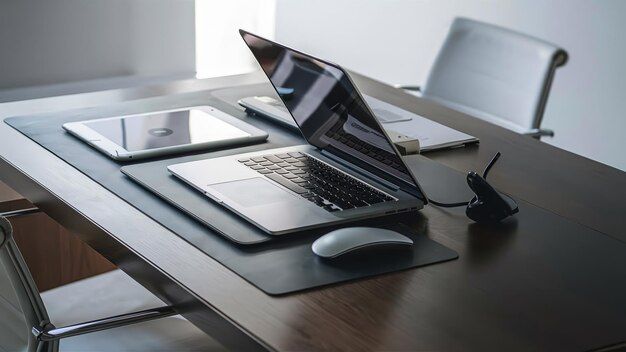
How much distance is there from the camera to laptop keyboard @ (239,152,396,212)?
160cm

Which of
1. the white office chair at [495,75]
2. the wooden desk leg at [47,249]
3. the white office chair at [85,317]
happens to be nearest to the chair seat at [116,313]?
the white office chair at [85,317]

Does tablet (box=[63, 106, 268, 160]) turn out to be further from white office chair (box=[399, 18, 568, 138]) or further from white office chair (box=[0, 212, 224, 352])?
white office chair (box=[399, 18, 568, 138])

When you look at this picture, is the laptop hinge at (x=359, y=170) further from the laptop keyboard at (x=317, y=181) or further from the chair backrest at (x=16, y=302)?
the chair backrest at (x=16, y=302)

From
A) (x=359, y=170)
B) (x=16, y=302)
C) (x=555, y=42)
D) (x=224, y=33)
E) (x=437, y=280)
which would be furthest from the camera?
(x=224, y=33)

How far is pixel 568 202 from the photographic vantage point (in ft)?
5.73

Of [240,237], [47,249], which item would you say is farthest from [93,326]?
[47,249]

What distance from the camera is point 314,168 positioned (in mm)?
1750

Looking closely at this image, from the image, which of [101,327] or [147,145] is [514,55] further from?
[101,327]

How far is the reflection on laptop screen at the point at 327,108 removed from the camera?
1537 millimetres

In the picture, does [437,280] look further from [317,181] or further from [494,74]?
[494,74]

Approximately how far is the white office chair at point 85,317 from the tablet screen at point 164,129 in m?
0.29

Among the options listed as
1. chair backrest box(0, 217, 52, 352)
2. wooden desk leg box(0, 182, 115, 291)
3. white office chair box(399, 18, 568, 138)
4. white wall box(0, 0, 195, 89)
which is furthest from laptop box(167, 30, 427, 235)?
white wall box(0, 0, 195, 89)

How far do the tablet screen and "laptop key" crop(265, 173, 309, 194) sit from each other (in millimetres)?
247

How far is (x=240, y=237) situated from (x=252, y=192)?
0.60ft
